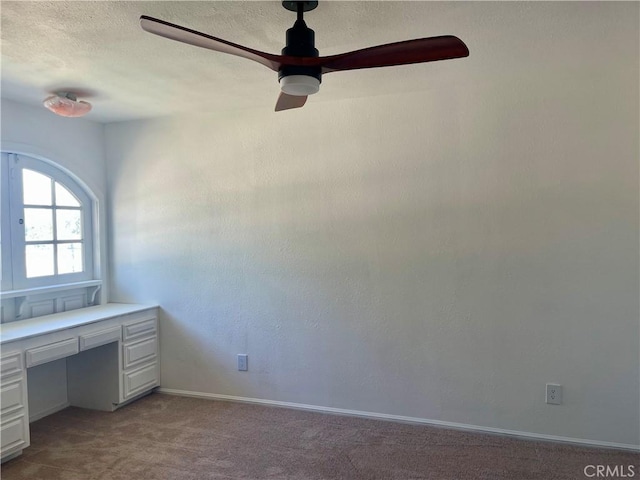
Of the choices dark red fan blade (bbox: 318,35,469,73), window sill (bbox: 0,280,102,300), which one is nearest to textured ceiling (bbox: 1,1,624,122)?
dark red fan blade (bbox: 318,35,469,73)

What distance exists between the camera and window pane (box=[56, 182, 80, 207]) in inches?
136

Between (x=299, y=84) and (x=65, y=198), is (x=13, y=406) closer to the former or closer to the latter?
(x=65, y=198)

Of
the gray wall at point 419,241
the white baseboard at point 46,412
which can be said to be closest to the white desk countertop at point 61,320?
the gray wall at point 419,241

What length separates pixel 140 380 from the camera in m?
3.49

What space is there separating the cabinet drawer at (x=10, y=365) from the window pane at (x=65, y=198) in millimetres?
1328

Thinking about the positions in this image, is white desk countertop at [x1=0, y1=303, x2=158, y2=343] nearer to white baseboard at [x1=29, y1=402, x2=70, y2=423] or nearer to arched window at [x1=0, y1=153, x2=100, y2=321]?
arched window at [x1=0, y1=153, x2=100, y2=321]

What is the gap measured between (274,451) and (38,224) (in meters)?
2.38

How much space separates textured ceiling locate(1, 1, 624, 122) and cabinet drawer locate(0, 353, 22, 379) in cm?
163

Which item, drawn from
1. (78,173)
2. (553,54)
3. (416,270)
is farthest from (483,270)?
(78,173)

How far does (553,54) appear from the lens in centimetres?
237

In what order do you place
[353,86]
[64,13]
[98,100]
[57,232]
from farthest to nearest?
[57,232] < [98,100] < [353,86] < [64,13]

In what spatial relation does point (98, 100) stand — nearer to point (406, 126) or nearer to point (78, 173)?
point (78, 173)

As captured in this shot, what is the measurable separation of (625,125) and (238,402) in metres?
3.25

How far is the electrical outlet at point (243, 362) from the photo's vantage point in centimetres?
346
